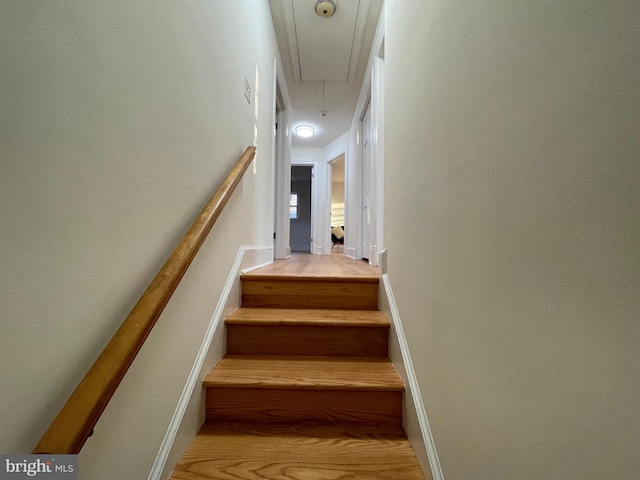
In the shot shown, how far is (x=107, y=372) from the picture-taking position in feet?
1.76

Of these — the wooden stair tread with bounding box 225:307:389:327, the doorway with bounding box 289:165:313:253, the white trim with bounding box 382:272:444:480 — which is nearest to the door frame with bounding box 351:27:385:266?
the wooden stair tread with bounding box 225:307:389:327

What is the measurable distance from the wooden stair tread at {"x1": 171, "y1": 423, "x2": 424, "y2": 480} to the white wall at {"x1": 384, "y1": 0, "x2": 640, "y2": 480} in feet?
0.83

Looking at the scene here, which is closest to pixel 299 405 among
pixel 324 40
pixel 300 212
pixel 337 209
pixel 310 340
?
pixel 310 340

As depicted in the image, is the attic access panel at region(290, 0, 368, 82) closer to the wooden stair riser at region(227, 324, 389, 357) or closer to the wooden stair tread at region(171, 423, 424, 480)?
the wooden stair riser at region(227, 324, 389, 357)

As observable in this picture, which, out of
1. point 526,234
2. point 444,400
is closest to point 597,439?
point 526,234

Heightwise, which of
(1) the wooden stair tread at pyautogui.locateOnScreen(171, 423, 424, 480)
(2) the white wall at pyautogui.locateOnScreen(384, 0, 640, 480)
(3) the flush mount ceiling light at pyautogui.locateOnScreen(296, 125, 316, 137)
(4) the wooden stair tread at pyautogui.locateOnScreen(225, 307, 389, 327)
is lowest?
(1) the wooden stair tread at pyautogui.locateOnScreen(171, 423, 424, 480)

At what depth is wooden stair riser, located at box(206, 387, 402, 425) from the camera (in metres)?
1.12

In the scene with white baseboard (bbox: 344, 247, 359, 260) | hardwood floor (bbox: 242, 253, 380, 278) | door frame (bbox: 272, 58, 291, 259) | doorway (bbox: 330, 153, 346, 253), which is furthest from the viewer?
doorway (bbox: 330, 153, 346, 253)

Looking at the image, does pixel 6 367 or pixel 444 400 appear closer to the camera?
pixel 6 367

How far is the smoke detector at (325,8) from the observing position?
2.22m

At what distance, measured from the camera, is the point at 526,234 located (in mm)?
489

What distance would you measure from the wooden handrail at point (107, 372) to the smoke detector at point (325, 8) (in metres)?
2.50

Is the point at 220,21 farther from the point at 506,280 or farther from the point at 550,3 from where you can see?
the point at 506,280

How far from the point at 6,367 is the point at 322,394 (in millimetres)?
982
